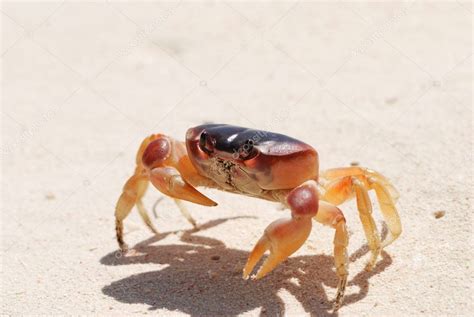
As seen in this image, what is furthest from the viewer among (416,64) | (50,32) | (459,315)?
(50,32)

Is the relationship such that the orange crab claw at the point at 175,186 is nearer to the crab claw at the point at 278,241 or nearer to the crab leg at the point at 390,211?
the crab claw at the point at 278,241

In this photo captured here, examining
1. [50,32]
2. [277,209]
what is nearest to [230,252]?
[277,209]

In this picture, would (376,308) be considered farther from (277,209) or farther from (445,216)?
(277,209)

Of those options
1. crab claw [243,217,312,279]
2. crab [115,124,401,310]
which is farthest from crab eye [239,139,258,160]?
crab claw [243,217,312,279]

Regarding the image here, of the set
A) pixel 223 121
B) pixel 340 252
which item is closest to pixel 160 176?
pixel 340 252

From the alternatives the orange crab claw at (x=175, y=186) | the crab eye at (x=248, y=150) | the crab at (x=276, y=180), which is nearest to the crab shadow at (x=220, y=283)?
the crab at (x=276, y=180)

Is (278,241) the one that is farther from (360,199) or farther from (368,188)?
(368,188)
